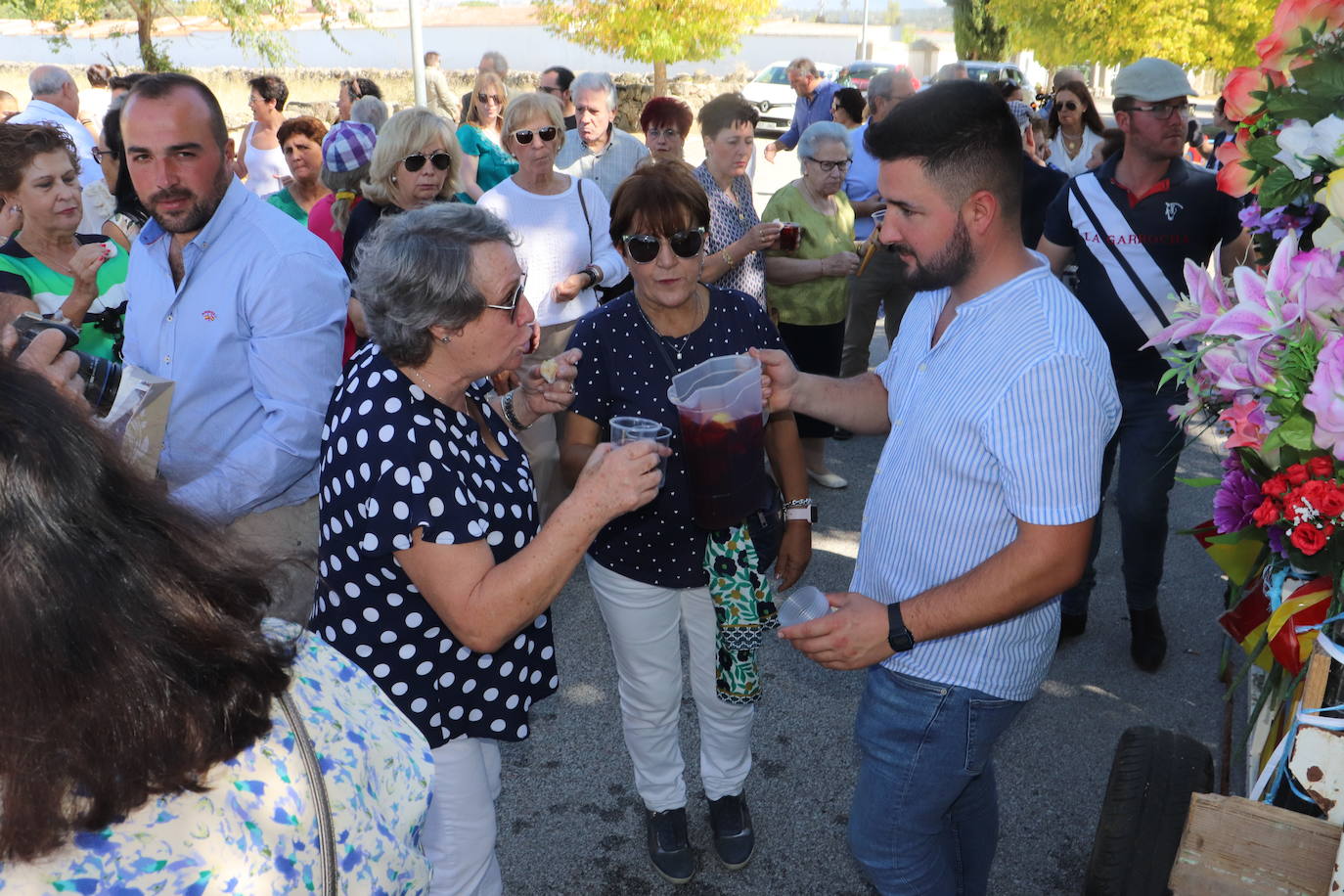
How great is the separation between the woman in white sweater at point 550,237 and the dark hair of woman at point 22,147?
1820 mm

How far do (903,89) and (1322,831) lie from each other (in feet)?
22.1

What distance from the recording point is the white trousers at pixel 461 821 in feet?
7.68

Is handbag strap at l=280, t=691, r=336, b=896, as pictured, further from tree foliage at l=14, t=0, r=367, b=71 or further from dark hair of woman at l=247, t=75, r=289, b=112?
tree foliage at l=14, t=0, r=367, b=71

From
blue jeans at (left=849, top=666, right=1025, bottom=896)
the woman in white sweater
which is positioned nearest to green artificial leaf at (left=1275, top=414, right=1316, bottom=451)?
blue jeans at (left=849, top=666, right=1025, bottom=896)

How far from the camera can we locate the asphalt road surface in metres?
3.18

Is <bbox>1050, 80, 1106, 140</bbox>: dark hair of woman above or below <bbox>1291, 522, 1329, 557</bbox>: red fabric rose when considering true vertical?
above

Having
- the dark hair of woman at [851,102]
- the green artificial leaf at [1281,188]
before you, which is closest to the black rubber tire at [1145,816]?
the green artificial leaf at [1281,188]

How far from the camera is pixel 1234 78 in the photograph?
2.19 metres

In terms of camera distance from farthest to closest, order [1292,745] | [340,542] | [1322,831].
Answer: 1. [340,542]
2. [1292,745]
3. [1322,831]

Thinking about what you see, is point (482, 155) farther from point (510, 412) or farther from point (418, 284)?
point (418, 284)

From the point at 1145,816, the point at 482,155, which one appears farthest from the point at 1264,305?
the point at 482,155

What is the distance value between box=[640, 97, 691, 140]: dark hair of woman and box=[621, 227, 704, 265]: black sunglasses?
12.4ft

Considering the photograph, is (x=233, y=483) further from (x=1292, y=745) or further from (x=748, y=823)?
(x=1292, y=745)

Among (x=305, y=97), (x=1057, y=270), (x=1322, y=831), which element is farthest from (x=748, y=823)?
(x=305, y=97)
